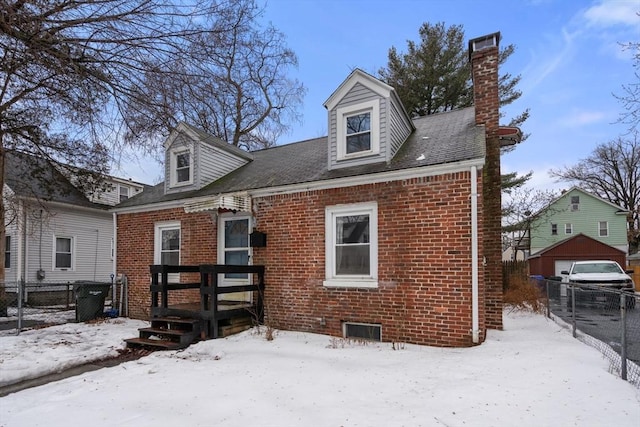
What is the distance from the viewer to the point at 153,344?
7332 millimetres

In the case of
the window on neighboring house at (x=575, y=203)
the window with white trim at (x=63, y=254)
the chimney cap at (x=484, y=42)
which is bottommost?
the window with white trim at (x=63, y=254)

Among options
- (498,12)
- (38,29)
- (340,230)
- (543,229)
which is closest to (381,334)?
(340,230)

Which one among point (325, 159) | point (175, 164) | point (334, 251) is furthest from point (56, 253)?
point (334, 251)

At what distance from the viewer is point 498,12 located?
901 centimetres

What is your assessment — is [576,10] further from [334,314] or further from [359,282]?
[334,314]

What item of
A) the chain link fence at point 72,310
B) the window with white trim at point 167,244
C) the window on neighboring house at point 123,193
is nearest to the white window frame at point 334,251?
the window with white trim at point 167,244

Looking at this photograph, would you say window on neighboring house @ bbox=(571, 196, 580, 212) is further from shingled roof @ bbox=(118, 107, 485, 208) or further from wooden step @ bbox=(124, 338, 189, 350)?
wooden step @ bbox=(124, 338, 189, 350)

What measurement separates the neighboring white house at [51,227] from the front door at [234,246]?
24.5 ft

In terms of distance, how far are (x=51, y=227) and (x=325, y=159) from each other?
12.5 metres

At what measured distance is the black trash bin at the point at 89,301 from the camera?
10383 millimetres

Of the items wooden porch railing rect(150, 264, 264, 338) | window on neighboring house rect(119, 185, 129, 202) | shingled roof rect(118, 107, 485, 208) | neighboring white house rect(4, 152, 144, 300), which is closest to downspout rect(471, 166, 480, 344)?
shingled roof rect(118, 107, 485, 208)

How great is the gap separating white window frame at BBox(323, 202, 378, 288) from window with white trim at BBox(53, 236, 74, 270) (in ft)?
43.9

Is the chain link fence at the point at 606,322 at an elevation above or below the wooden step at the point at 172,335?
above

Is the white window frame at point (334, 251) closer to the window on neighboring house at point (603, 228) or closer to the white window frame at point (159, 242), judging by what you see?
the white window frame at point (159, 242)
